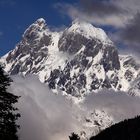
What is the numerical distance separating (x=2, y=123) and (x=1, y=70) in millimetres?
2534

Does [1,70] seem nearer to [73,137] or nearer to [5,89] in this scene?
[5,89]

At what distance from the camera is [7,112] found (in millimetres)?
29391

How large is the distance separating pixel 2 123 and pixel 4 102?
103 cm

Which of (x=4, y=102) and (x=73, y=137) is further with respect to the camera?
(x=73, y=137)

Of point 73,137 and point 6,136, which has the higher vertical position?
point 73,137

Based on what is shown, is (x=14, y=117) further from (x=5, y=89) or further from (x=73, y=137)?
(x=73, y=137)

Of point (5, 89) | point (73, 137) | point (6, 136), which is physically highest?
point (73, 137)

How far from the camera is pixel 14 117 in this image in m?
29.2

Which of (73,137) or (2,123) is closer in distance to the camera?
(2,123)

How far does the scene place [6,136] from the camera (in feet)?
93.9

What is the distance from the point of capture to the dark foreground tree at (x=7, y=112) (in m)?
28.8

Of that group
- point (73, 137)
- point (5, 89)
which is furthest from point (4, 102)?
point (73, 137)

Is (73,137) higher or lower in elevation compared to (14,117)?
higher

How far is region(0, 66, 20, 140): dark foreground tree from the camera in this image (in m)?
28.8
